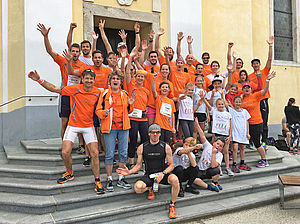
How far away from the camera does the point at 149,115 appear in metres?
5.48

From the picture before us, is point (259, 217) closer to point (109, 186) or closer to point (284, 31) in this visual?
point (109, 186)

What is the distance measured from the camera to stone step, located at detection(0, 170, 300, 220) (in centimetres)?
395

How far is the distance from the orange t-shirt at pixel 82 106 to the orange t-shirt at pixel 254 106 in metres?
3.71

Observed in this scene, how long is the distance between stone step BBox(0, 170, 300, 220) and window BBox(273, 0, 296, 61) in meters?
9.51

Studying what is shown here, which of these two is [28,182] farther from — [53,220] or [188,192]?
[188,192]

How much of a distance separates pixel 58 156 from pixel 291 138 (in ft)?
27.7

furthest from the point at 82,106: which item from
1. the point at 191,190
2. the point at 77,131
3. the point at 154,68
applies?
the point at 191,190

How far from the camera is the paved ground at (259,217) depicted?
423 centimetres

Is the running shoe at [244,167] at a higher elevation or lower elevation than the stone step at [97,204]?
higher

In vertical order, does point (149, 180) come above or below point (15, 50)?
below

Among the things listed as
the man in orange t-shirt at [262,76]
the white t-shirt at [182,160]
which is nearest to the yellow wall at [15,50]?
the white t-shirt at [182,160]

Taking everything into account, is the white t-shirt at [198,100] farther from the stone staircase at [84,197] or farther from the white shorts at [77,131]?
the white shorts at [77,131]

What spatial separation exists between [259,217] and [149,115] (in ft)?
9.05

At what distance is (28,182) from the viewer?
459 centimetres
